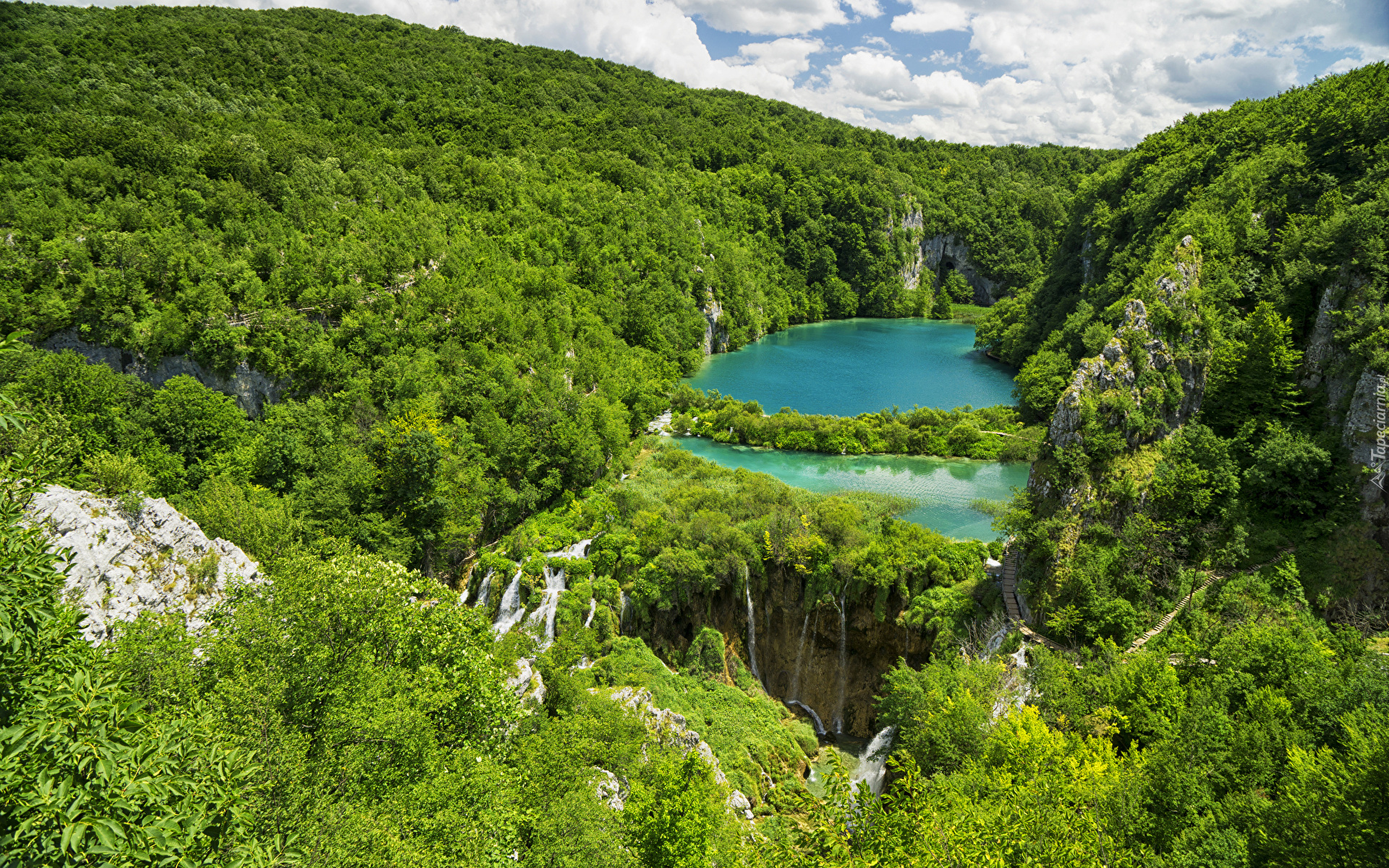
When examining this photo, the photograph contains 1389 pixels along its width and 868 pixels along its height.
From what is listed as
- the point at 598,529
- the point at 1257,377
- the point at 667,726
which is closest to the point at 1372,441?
the point at 1257,377

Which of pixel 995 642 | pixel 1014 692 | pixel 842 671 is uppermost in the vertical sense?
pixel 1014 692

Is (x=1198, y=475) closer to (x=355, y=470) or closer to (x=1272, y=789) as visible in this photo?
(x=1272, y=789)

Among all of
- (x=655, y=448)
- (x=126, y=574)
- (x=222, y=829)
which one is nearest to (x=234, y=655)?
(x=126, y=574)

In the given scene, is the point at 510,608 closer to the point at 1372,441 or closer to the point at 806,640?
the point at 806,640

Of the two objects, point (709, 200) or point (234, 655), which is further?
point (709, 200)

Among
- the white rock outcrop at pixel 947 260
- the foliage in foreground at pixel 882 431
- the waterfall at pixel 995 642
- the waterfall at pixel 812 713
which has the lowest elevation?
the waterfall at pixel 812 713

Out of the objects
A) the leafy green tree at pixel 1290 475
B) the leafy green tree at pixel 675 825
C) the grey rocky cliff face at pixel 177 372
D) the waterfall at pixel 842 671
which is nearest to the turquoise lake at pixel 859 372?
the waterfall at pixel 842 671

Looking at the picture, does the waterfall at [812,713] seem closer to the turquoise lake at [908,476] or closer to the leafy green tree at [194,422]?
the turquoise lake at [908,476]
